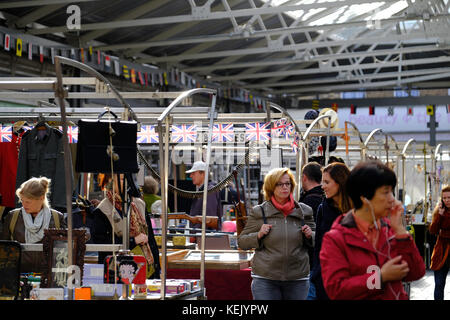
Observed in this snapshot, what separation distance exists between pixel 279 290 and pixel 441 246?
3.83m

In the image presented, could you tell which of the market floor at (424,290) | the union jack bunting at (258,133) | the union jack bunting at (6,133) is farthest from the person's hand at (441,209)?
the union jack bunting at (6,133)

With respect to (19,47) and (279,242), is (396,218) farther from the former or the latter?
(19,47)

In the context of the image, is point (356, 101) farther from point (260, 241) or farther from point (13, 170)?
point (260, 241)

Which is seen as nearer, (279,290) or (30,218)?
(279,290)

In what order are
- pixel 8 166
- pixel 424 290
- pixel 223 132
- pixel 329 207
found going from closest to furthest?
1. pixel 329 207
2. pixel 8 166
3. pixel 223 132
4. pixel 424 290

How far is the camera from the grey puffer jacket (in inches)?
192

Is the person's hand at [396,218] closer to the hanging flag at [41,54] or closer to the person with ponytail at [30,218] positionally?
the person with ponytail at [30,218]

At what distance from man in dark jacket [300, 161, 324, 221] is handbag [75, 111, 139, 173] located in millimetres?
1781

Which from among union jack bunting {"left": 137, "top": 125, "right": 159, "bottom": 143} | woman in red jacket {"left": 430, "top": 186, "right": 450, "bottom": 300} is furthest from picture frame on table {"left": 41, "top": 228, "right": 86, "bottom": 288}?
woman in red jacket {"left": 430, "top": 186, "right": 450, "bottom": 300}

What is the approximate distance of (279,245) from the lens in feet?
16.1

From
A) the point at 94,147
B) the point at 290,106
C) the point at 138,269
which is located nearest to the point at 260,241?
the point at 138,269

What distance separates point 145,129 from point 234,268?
6.71ft

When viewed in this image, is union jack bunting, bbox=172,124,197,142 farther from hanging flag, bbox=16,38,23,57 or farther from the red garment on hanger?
hanging flag, bbox=16,38,23,57

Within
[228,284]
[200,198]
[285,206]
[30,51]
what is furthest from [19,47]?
[285,206]
